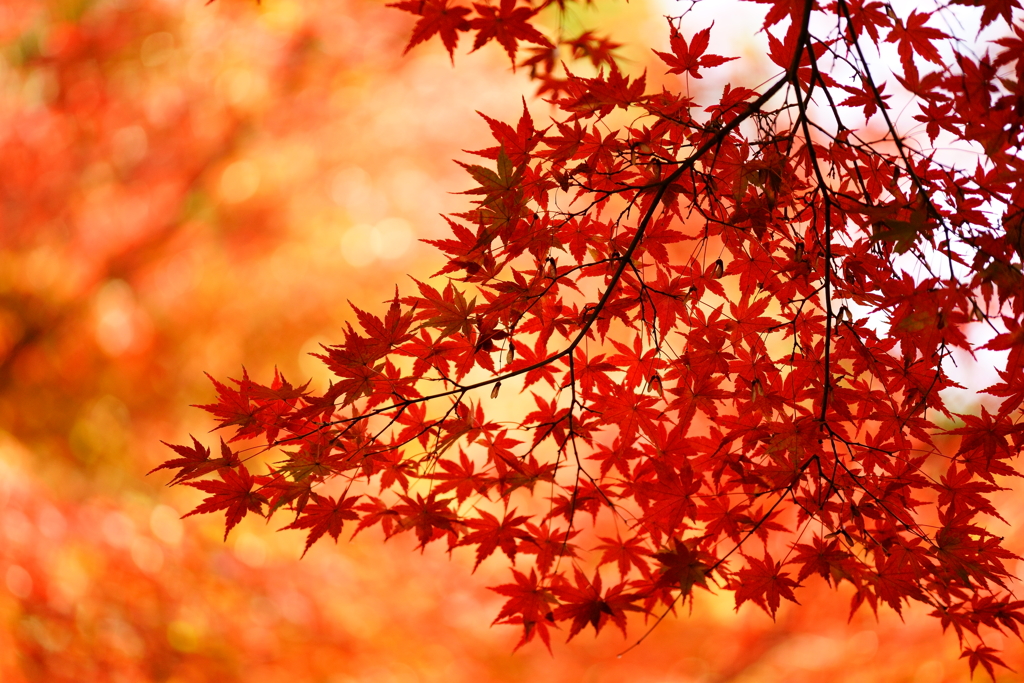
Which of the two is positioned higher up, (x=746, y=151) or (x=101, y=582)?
(x=101, y=582)

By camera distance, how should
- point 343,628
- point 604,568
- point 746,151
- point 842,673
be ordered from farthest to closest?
point 604,568 < point 343,628 < point 842,673 < point 746,151

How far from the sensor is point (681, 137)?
3.23 ft

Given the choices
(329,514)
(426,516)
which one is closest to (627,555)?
(426,516)

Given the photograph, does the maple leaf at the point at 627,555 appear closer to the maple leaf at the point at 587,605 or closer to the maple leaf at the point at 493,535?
the maple leaf at the point at 587,605

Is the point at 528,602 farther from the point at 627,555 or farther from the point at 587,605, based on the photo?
the point at 627,555

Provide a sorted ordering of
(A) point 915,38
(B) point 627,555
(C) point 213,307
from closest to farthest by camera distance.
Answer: (A) point 915,38, (B) point 627,555, (C) point 213,307

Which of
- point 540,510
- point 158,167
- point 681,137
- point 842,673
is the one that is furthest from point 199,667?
A: point 681,137

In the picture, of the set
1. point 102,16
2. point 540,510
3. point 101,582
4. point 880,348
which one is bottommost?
point 880,348

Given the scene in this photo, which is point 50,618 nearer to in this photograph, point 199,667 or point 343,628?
point 199,667

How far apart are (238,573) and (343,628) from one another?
50 cm

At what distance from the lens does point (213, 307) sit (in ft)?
10.5

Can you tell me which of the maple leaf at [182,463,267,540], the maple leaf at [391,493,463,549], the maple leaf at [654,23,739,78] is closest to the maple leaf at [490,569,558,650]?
the maple leaf at [391,493,463,549]

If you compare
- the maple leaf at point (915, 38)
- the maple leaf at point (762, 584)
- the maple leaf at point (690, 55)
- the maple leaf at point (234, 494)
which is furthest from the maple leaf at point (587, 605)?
the maple leaf at point (915, 38)

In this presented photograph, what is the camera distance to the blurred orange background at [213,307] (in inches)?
109
